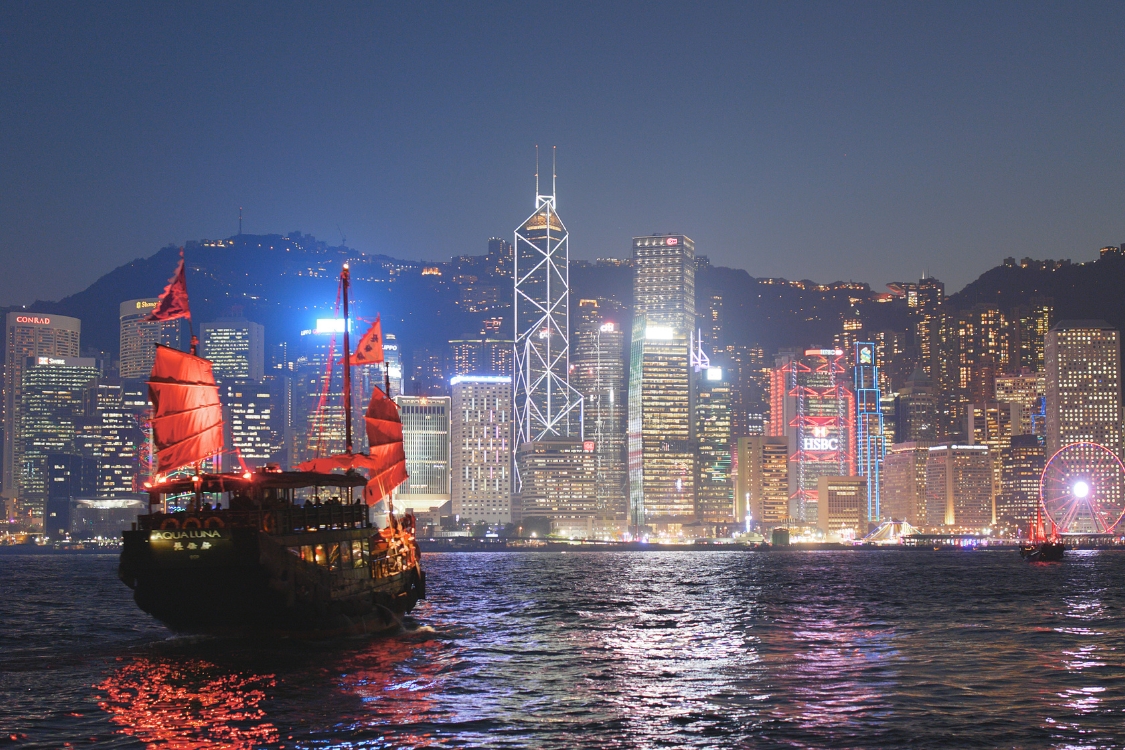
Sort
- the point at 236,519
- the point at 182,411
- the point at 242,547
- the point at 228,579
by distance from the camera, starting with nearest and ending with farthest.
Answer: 1. the point at 242,547
2. the point at 228,579
3. the point at 236,519
4. the point at 182,411

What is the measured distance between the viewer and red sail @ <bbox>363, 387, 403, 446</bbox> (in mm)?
70062

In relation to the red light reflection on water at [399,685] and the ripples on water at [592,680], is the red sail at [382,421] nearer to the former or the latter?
the ripples on water at [592,680]

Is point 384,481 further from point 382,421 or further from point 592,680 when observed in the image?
point 592,680

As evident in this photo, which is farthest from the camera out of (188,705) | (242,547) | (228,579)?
(228,579)

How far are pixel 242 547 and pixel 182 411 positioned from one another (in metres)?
11.9

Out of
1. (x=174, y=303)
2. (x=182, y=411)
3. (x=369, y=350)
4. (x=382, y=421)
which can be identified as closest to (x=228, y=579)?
(x=182, y=411)

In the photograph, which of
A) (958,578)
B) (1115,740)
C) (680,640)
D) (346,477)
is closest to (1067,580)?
(958,578)

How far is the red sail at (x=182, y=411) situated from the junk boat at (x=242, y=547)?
0.05 m

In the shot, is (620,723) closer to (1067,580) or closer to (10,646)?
(10,646)

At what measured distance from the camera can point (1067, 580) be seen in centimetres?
11312

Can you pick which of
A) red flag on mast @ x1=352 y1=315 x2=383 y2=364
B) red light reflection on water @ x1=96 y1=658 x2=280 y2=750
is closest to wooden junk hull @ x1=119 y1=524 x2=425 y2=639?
red light reflection on water @ x1=96 y1=658 x2=280 y2=750

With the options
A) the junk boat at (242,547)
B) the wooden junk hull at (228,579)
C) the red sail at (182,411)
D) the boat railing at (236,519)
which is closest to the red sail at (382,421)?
the junk boat at (242,547)

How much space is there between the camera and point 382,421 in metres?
70.8

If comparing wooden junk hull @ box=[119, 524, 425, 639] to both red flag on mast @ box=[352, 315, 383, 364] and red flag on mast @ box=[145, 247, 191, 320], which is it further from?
red flag on mast @ box=[352, 315, 383, 364]
